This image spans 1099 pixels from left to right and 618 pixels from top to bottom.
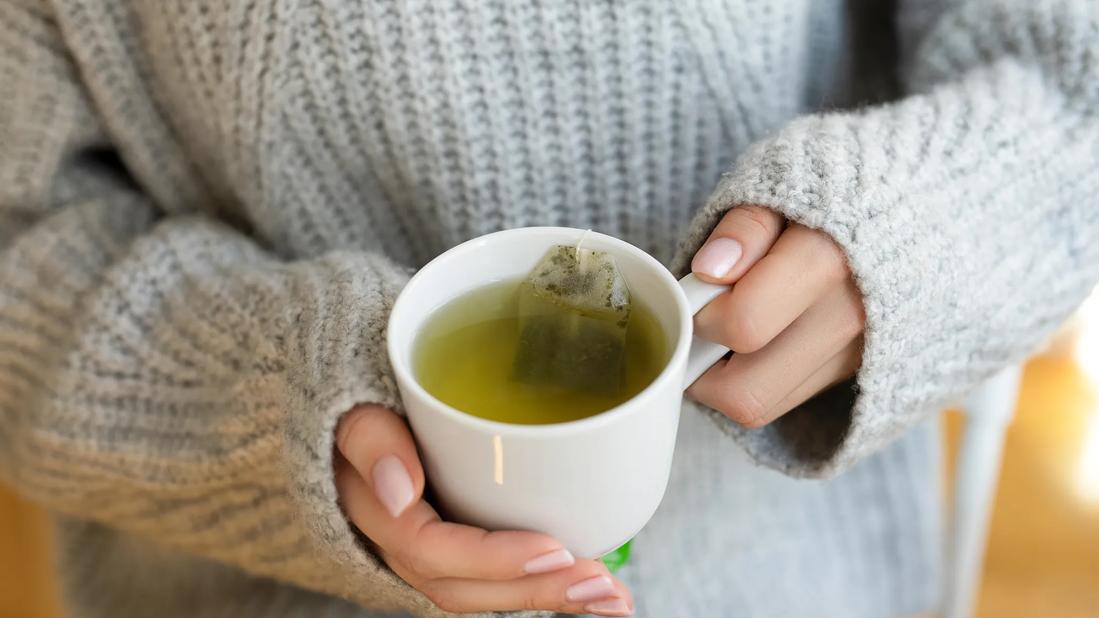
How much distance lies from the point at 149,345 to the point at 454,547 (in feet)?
1.02

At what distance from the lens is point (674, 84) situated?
606 mm

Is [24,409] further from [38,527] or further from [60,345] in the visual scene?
[38,527]

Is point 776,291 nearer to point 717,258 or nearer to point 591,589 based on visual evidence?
point 717,258

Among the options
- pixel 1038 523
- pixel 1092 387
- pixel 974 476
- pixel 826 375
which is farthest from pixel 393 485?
pixel 1092 387

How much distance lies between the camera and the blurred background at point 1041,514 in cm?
113

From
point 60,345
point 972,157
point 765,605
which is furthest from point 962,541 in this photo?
point 60,345

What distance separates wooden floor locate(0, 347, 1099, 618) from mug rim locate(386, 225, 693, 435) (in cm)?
94

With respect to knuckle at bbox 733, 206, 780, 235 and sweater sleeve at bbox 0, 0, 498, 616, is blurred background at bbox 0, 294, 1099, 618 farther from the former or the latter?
knuckle at bbox 733, 206, 780, 235

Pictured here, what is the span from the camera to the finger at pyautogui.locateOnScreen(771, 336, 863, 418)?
1.61 feet

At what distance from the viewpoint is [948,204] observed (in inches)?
20.2

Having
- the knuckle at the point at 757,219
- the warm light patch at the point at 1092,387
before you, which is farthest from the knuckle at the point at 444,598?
the warm light patch at the point at 1092,387

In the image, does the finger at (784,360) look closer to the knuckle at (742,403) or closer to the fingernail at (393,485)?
the knuckle at (742,403)

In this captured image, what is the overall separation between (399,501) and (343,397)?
6 cm

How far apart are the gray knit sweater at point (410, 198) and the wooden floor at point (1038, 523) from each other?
1.95ft
